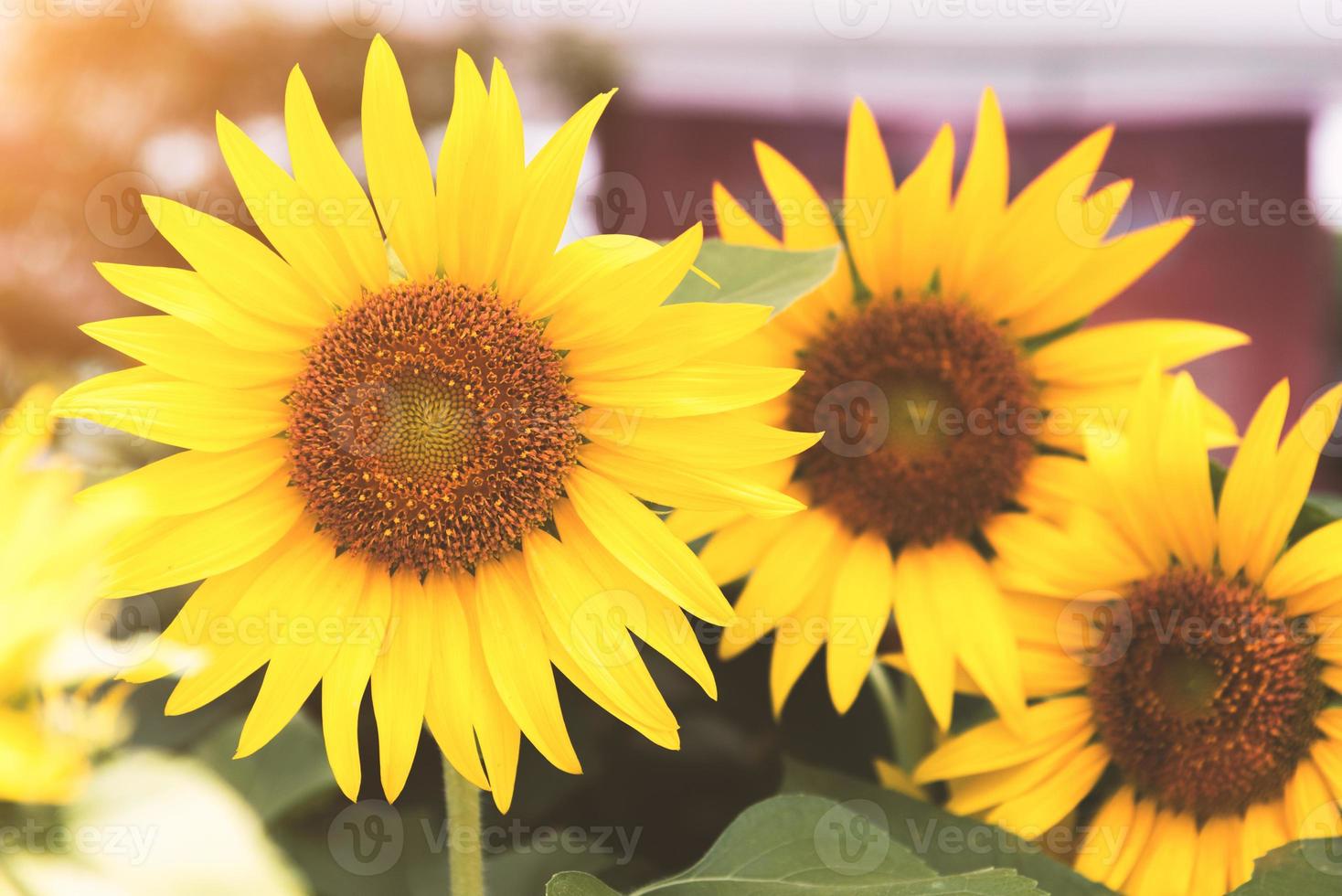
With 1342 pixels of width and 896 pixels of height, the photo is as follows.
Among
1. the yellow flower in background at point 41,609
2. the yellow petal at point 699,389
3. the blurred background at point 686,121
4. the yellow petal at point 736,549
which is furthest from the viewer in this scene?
the blurred background at point 686,121

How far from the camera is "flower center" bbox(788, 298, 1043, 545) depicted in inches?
18.5

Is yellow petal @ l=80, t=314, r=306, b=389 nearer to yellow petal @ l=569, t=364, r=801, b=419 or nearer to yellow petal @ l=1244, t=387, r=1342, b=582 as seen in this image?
yellow petal @ l=569, t=364, r=801, b=419

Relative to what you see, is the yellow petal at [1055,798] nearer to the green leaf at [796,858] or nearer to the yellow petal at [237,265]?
the green leaf at [796,858]

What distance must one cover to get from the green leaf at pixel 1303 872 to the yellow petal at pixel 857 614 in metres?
0.14

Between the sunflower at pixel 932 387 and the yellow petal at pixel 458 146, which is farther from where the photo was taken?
the sunflower at pixel 932 387

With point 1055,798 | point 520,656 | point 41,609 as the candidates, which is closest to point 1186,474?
point 1055,798

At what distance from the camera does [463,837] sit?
0.33 metres

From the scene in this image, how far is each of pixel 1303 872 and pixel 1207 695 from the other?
10 centimetres

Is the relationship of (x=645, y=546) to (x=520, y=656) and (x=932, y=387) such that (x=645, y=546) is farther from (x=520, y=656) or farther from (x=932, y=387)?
(x=932, y=387)

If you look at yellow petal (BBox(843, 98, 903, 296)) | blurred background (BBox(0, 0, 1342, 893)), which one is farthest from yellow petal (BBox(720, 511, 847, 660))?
blurred background (BBox(0, 0, 1342, 893))

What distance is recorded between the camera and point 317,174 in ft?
1.05

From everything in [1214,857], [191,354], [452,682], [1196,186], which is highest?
[1196,186]

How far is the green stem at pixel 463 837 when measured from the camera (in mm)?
334

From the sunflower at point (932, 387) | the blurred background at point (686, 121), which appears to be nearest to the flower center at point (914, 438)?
the sunflower at point (932, 387)
